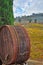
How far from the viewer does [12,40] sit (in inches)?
377

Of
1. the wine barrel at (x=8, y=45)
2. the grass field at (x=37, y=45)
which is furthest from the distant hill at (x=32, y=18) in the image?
the wine barrel at (x=8, y=45)

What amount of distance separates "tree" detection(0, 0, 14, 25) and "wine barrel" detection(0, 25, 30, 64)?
7483 mm

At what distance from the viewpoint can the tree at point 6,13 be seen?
17.8m

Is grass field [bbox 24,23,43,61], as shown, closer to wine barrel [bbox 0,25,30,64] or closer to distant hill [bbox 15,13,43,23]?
distant hill [bbox 15,13,43,23]

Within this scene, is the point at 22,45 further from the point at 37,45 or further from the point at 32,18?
the point at 32,18

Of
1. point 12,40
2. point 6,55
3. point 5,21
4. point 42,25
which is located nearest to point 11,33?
point 12,40

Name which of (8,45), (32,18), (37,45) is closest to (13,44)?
(8,45)

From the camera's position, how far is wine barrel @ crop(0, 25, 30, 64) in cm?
957

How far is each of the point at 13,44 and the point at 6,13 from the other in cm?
876

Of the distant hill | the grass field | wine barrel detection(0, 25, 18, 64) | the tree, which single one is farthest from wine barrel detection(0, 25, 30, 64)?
the distant hill

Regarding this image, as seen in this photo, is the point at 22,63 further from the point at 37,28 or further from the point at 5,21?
the point at 37,28

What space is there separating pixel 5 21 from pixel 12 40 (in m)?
8.32

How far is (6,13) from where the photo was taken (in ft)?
59.4

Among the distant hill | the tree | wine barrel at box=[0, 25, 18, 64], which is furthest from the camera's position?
the distant hill
